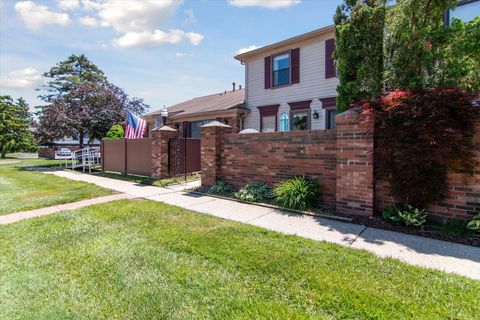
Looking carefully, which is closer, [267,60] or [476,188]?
[476,188]

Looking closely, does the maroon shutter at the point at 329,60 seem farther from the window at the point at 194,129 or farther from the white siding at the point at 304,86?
the window at the point at 194,129

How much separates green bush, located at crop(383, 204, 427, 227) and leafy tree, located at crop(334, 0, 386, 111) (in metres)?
2.43

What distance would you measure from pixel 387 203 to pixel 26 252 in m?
5.84

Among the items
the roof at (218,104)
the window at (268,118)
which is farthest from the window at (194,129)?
the window at (268,118)

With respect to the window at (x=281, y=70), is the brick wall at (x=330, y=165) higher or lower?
lower

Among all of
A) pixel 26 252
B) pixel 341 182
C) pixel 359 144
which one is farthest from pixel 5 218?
pixel 359 144

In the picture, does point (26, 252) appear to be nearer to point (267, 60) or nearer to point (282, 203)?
point (282, 203)

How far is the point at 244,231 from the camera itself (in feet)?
14.3

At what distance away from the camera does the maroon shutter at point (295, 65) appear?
1180 centimetres

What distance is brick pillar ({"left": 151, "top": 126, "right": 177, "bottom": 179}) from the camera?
1000 centimetres

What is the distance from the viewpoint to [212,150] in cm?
791

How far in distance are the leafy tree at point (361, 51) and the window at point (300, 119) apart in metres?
5.61

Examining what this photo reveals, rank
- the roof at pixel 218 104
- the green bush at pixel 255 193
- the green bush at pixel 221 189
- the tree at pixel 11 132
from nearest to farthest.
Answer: the green bush at pixel 255 193 < the green bush at pixel 221 189 < the roof at pixel 218 104 < the tree at pixel 11 132

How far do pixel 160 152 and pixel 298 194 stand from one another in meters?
6.06
